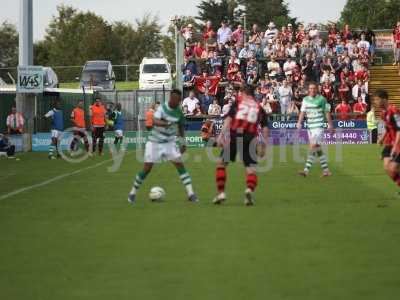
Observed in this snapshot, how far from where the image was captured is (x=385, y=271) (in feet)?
32.0

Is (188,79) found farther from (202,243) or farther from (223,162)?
(202,243)

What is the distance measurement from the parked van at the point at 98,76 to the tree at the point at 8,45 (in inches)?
1497

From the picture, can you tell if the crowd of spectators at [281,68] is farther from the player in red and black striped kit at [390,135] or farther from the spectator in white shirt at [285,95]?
the player in red and black striped kit at [390,135]

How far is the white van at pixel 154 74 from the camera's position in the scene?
190 feet

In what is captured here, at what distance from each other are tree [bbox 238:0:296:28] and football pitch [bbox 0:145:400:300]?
339 ft

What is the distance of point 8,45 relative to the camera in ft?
328

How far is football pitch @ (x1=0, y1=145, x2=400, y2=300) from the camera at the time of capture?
905 centimetres

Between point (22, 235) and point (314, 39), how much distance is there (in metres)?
35.8

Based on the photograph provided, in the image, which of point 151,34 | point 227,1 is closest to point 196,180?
point 151,34

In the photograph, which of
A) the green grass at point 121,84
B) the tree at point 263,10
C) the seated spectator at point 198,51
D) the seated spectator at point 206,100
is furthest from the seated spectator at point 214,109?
the tree at point 263,10

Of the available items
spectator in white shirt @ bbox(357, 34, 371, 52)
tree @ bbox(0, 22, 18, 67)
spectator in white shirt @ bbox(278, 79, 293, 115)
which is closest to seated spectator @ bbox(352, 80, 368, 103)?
spectator in white shirt @ bbox(278, 79, 293, 115)

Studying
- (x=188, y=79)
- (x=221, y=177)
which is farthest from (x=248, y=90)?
(x=188, y=79)

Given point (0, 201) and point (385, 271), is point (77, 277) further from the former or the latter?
point (0, 201)

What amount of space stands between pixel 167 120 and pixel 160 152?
54cm
